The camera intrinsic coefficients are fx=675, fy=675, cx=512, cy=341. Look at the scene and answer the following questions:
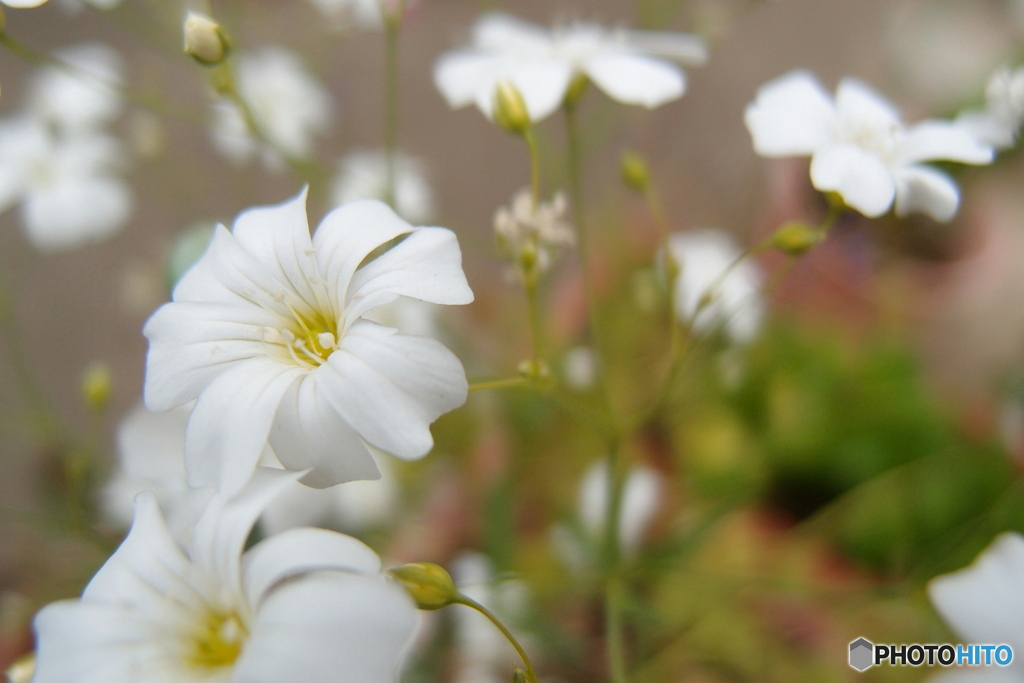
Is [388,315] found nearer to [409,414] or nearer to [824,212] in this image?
[409,414]

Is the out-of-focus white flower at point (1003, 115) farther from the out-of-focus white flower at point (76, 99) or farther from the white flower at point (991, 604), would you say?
the out-of-focus white flower at point (76, 99)

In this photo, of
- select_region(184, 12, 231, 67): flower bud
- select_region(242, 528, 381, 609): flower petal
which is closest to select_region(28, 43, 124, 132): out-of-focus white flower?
select_region(184, 12, 231, 67): flower bud

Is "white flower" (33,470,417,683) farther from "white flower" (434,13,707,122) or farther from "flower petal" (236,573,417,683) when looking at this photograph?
"white flower" (434,13,707,122)

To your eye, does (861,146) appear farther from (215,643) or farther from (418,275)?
(215,643)

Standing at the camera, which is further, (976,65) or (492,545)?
(976,65)

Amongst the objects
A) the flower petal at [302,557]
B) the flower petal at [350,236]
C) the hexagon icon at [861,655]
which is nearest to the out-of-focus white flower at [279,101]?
the flower petal at [350,236]

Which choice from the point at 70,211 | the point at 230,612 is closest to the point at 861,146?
the point at 230,612

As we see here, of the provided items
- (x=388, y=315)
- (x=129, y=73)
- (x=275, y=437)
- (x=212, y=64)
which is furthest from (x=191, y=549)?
(x=129, y=73)
